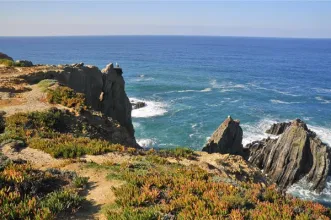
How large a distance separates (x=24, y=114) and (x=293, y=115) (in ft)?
209

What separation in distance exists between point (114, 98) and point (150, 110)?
2720cm

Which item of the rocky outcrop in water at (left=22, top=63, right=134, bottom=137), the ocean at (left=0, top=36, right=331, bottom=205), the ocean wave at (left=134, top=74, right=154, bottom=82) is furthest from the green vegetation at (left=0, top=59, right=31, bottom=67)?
the ocean wave at (left=134, top=74, right=154, bottom=82)

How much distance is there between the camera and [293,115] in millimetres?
73438

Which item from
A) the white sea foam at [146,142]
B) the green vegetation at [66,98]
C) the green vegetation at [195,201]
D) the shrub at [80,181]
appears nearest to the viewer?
the green vegetation at [195,201]

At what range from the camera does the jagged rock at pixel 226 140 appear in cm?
4500

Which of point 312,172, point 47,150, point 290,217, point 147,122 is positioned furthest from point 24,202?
point 147,122

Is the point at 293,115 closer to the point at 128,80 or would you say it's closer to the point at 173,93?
the point at 173,93

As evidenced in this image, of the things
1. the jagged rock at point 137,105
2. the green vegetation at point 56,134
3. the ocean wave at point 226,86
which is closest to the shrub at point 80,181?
the green vegetation at point 56,134

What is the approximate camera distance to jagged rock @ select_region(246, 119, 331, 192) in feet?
142

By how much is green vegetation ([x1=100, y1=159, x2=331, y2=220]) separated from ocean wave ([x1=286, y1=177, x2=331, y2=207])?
29833mm

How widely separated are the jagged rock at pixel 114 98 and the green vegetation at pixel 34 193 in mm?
30739

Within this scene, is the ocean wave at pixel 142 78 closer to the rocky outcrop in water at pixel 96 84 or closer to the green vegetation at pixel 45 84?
the rocky outcrop in water at pixel 96 84

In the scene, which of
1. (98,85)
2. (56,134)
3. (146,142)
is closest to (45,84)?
(98,85)

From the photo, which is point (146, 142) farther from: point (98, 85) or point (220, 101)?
point (220, 101)
